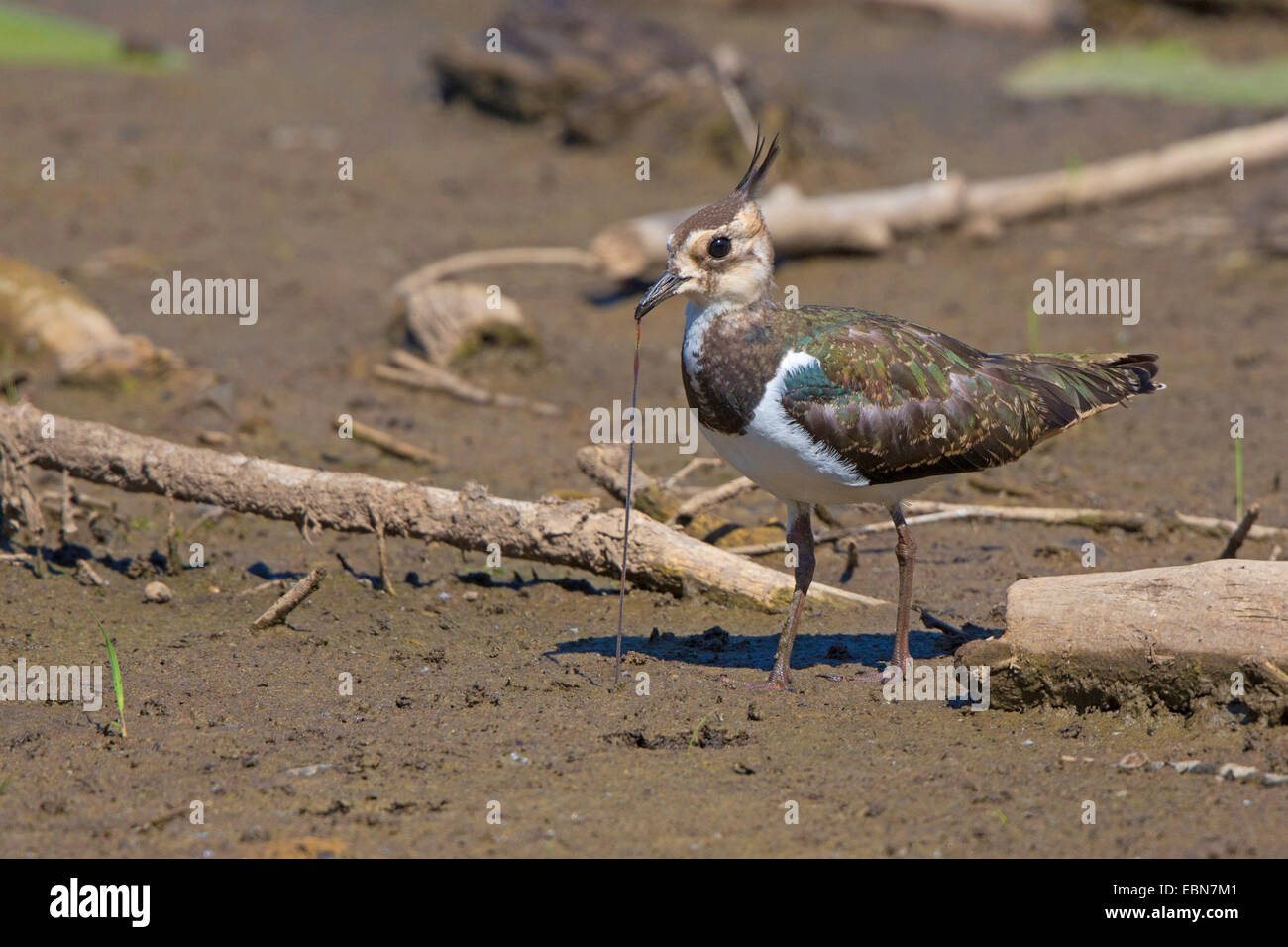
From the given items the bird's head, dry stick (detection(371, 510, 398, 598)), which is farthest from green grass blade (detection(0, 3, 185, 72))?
the bird's head

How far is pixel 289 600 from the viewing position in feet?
23.2

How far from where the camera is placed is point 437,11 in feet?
73.2

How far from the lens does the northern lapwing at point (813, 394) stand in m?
6.29

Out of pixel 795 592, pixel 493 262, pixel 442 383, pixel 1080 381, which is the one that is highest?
pixel 493 262

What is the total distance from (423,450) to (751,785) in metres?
4.98

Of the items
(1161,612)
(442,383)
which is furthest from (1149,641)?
(442,383)

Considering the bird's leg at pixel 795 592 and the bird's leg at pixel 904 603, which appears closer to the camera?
the bird's leg at pixel 795 592

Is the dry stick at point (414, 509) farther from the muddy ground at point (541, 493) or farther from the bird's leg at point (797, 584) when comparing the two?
the bird's leg at point (797, 584)

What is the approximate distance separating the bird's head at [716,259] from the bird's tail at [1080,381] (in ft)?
4.96

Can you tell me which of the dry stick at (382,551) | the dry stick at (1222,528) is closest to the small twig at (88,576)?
the dry stick at (382,551)

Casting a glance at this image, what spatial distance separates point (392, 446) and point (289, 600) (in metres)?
2.89

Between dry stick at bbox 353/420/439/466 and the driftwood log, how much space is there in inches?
184

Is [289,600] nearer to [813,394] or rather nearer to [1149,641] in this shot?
[813,394]
